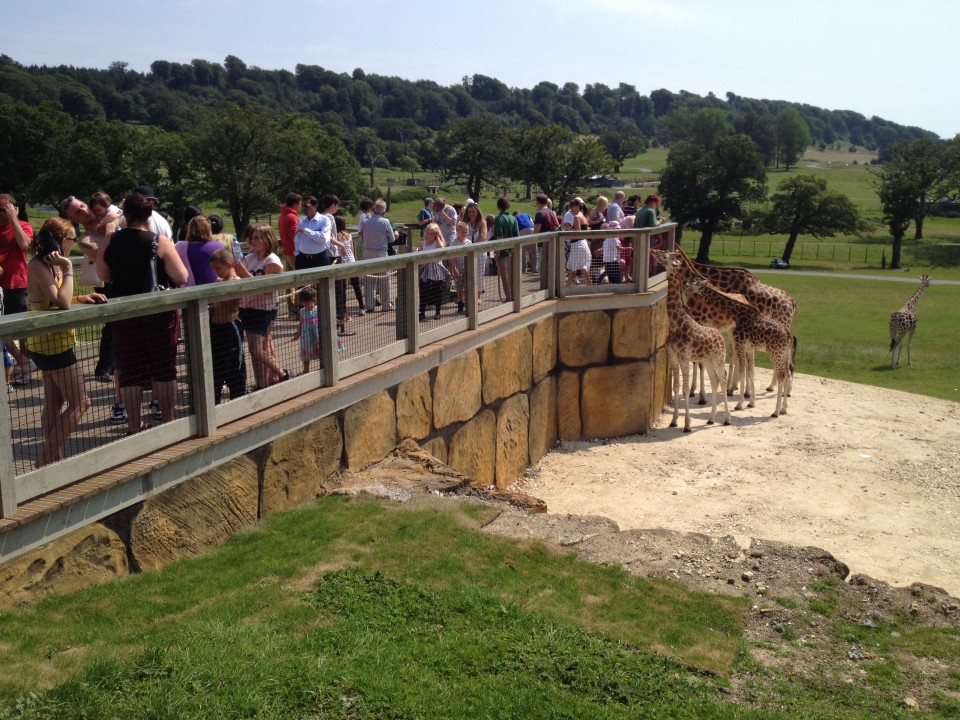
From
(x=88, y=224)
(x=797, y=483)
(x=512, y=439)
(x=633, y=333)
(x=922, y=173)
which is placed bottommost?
(x=797, y=483)

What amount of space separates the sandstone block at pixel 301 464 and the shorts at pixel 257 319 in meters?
0.78

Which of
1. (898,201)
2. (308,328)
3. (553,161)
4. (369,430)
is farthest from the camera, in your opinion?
(553,161)

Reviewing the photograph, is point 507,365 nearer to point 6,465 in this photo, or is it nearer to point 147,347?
point 147,347

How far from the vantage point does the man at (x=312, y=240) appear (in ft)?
38.3

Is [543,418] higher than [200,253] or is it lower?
lower

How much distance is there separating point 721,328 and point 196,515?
13.2 metres

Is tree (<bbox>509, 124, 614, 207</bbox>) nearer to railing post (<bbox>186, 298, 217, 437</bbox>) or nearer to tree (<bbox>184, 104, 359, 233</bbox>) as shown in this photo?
tree (<bbox>184, 104, 359, 233</bbox>)

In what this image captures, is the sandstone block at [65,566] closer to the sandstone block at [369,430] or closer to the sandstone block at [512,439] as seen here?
the sandstone block at [369,430]

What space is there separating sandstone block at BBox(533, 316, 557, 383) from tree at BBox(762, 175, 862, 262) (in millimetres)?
65376

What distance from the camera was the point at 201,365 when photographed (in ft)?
20.7

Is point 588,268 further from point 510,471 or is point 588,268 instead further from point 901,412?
point 901,412

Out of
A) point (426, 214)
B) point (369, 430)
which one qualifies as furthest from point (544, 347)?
point (369, 430)

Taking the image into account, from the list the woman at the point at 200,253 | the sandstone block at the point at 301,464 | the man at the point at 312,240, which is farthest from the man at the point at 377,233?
the sandstone block at the point at 301,464

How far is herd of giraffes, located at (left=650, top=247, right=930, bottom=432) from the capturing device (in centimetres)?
1588
